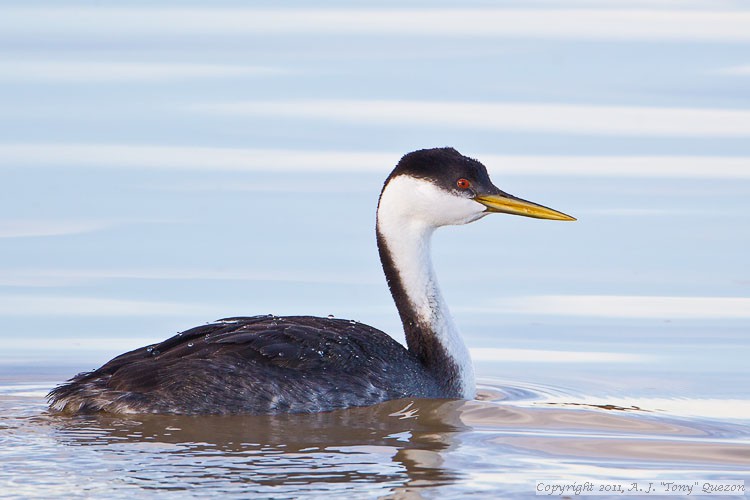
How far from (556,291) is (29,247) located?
4421mm

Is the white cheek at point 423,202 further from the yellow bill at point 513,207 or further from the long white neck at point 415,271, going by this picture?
the yellow bill at point 513,207

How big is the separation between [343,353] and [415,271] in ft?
3.85

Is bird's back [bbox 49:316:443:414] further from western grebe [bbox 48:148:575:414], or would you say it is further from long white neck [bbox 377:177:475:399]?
long white neck [bbox 377:177:475:399]

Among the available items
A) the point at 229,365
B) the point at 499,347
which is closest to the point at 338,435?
the point at 229,365

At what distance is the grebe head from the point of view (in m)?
12.4

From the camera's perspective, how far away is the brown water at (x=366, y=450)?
953 cm

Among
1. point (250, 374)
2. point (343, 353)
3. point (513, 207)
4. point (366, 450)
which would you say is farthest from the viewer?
point (513, 207)

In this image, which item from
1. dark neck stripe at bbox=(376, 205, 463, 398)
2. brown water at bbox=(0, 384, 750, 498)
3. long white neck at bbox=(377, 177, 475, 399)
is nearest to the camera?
brown water at bbox=(0, 384, 750, 498)

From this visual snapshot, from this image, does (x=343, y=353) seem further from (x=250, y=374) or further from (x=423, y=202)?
(x=423, y=202)

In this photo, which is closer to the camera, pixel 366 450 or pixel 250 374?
pixel 366 450

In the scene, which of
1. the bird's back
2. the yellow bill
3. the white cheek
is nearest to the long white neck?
the white cheek

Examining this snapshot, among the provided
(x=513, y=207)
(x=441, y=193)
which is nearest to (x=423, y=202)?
A: (x=441, y=193)

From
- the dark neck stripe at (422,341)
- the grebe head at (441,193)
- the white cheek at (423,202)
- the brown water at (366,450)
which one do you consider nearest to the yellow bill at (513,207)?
the grebe head at (441,193)

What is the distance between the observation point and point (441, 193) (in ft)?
40.9
